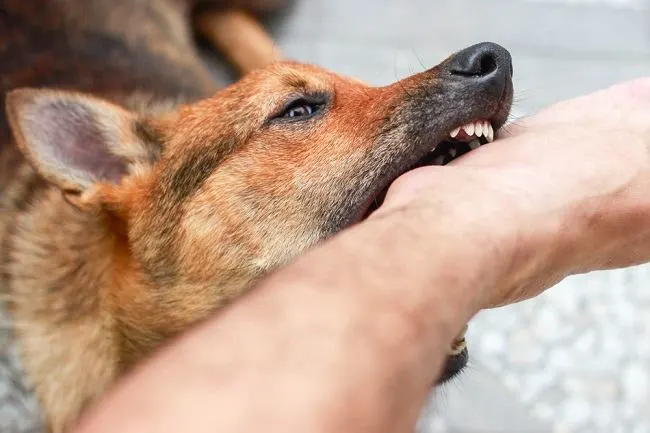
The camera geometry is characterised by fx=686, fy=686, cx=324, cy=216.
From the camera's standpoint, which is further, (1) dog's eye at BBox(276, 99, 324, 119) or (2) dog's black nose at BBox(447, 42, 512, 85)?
(1) dog's eye at BBox(276, 99, 324, 119)

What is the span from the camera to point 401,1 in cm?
324

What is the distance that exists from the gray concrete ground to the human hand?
31.9 inches

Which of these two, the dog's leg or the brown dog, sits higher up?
the brown dog

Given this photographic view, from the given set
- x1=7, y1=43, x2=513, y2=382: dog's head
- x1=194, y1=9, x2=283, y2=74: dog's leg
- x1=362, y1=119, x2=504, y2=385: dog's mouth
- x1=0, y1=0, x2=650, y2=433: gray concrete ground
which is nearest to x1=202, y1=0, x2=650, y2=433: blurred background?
x1=0, y1=0, x2=650, y2=433: gray concrete ground

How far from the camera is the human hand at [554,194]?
3.49 feet

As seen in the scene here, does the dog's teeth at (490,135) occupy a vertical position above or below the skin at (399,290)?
below

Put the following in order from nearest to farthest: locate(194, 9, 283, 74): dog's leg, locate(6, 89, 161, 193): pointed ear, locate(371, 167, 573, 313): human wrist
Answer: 1. locate(371, 167, 573, 313): human wrist
2. locate(6, 89, 161, 193): pointed ear
3. locate(194, 9, 283, 74): dog's leg

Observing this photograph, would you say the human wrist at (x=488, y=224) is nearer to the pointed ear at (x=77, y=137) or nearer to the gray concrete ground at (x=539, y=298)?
the pointed ear at (x=77, y=137)

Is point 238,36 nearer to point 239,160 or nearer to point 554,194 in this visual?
point 239,160

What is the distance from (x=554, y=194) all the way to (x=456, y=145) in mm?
364

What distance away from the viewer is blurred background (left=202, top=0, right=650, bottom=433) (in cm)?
221

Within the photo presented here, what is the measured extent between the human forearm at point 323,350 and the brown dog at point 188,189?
539mm

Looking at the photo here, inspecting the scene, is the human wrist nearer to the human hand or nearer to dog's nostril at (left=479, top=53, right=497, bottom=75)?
the human hand

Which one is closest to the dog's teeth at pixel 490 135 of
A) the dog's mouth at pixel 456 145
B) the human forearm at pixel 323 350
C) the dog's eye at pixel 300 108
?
the dog's mouth at pixel 456 145
